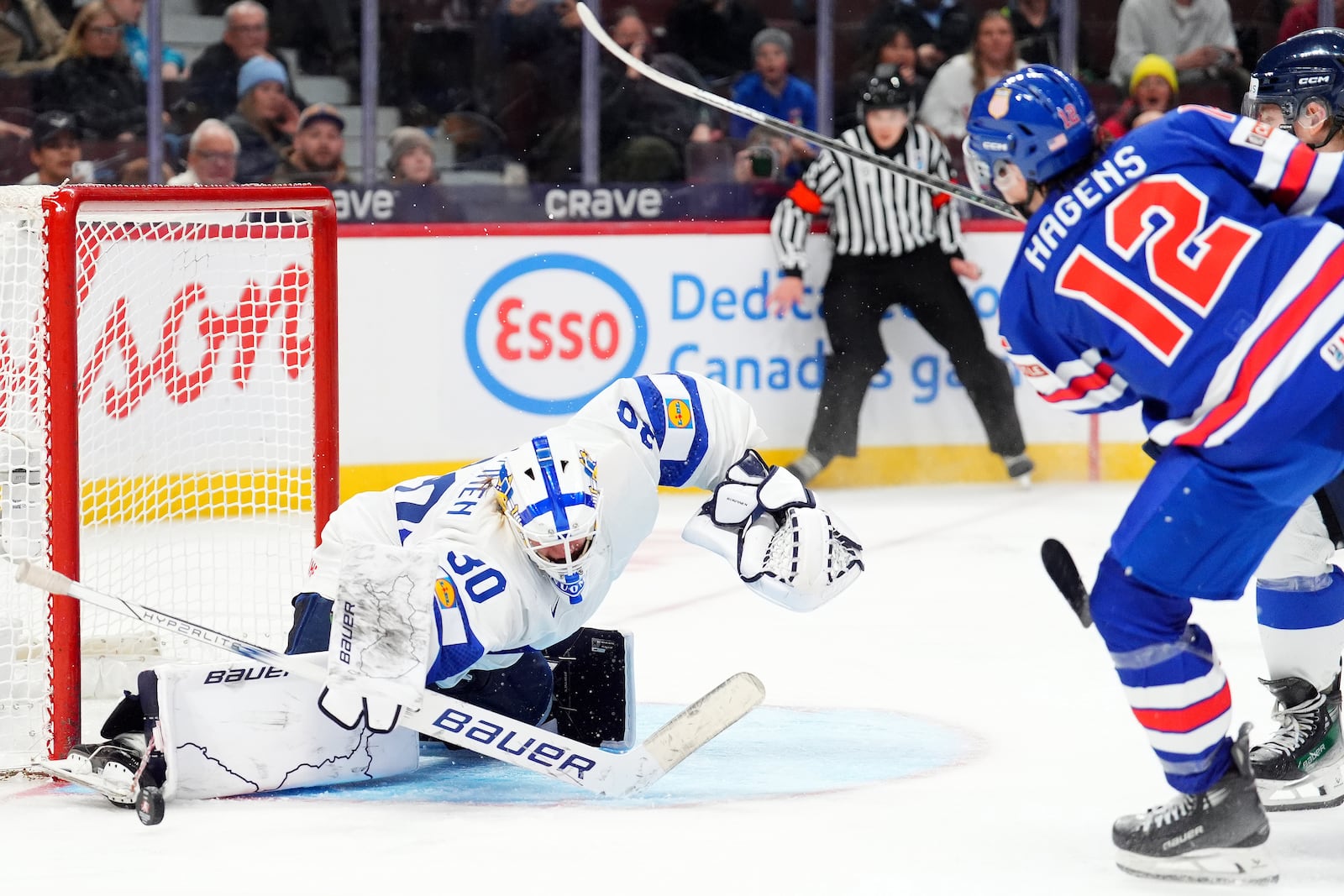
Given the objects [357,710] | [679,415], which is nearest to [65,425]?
[357,710]

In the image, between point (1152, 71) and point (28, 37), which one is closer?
point (28, 37)

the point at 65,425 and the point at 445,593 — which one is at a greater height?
the point at 65,425

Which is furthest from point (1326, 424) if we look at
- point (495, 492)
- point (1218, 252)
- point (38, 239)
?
point (38, 239)

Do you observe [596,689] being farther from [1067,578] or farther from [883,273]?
[883,273]

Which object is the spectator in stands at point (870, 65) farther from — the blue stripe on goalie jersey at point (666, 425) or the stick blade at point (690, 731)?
the stick blade at point (690, 731)

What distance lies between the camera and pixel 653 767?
2775 millimetres

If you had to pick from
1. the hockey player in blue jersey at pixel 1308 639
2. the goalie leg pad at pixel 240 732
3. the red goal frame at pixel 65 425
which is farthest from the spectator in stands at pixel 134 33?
the hockey player in blue jersey at pixel 1308 639

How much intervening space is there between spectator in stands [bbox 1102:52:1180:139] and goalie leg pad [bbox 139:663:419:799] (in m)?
4.71

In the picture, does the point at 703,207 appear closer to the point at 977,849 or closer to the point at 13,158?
the point at 13,158

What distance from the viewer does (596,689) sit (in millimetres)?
3061

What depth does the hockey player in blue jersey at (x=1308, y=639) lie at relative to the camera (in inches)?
108

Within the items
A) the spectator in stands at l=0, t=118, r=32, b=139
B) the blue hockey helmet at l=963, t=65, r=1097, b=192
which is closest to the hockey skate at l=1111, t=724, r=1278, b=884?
the blue hockey helmet at l=963, t=65, r=1097, b=192

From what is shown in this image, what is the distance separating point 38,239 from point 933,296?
150 inches

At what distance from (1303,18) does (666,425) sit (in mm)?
4884
